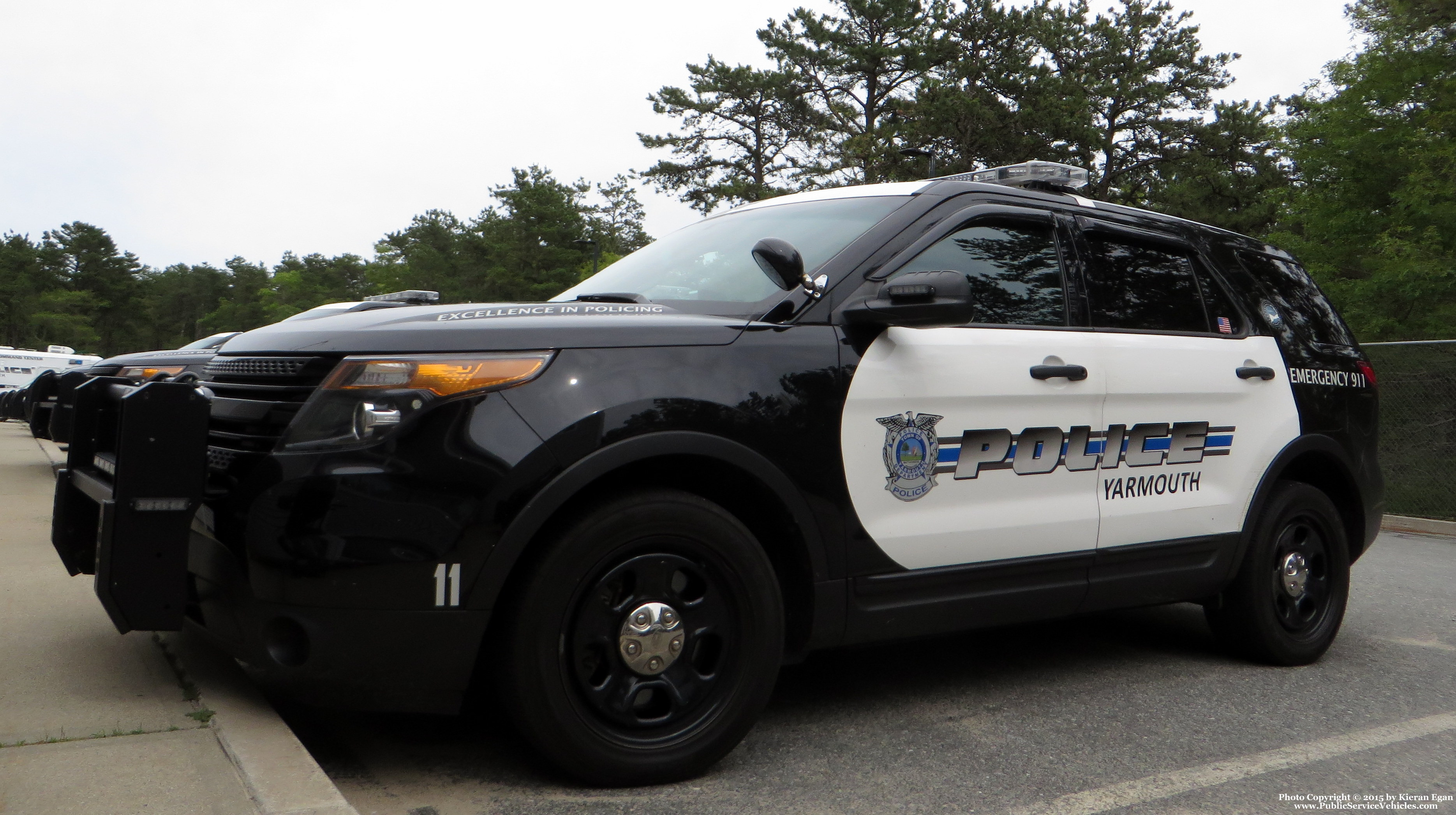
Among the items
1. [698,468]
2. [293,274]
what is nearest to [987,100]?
[698,468]

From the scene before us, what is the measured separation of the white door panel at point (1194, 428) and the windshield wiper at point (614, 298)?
5.24 ft

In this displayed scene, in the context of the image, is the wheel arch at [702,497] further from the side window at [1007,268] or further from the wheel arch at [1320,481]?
the wheel arch at [1320,481]

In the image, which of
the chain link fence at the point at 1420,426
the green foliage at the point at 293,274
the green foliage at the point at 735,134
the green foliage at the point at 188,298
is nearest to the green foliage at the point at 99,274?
the green foliage at the point at 293,274

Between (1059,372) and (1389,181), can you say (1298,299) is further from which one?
(1389,181)

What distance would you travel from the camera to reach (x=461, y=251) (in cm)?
7106

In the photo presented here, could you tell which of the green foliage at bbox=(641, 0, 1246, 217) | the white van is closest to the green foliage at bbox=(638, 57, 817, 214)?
the green foliage at bbox=(641, 0, 1246, 217)

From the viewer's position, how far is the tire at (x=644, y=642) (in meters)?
2.82

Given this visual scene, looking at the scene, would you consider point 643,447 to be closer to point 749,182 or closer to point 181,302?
point 749,182

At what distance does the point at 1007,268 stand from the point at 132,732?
9.68ft

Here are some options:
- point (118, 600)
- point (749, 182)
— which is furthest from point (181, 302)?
point (118, 600)

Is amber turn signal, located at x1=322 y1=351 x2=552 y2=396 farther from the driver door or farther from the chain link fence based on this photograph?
the chain link fence

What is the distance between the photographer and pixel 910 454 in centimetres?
343

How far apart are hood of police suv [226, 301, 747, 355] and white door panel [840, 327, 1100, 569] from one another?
506mm

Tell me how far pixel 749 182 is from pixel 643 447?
39.0 metres
